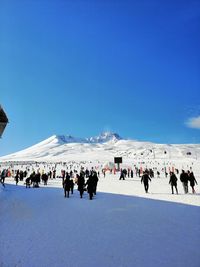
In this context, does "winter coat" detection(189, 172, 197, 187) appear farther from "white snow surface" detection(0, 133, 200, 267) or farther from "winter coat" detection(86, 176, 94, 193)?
"white snow surface" detection(0, 133, 200, 267)

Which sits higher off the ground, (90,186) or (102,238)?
(90,186)

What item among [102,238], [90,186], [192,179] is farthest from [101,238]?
[192,179]

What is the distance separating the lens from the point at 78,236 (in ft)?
25.0

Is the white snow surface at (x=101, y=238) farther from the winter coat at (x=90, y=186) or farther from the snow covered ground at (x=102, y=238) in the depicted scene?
the winter coat at (x=90, y=186)

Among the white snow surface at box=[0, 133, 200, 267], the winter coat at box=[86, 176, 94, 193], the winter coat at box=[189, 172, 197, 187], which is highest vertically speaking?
the winter coat at box=[189, 172, 197, 187]

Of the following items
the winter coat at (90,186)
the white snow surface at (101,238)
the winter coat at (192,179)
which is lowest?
the white snow surface at (101,238)

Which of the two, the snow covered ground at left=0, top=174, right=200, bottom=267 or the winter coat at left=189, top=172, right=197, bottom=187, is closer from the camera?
the snow covered ground at left=0, top=174, right=200, bottom=267

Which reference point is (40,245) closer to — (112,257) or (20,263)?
(20,263)

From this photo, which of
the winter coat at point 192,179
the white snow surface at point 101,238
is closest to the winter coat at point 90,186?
the white snow surface at point 101,238

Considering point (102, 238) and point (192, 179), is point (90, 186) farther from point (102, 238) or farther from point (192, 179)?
point (102, 238)

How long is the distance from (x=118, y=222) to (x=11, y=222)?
12.3 ft

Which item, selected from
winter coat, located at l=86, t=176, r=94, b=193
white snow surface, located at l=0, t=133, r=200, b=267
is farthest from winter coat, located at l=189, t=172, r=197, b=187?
white snow surface, located at l=0, t=133, r=200, b=267

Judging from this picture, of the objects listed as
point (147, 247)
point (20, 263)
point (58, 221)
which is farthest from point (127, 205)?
point (20, 263)

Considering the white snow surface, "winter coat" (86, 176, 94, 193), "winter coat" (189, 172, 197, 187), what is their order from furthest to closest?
"winter coat" (189, 172, 197, 187), "winter coat" (86, 176, 94, 193), the white snow surface
